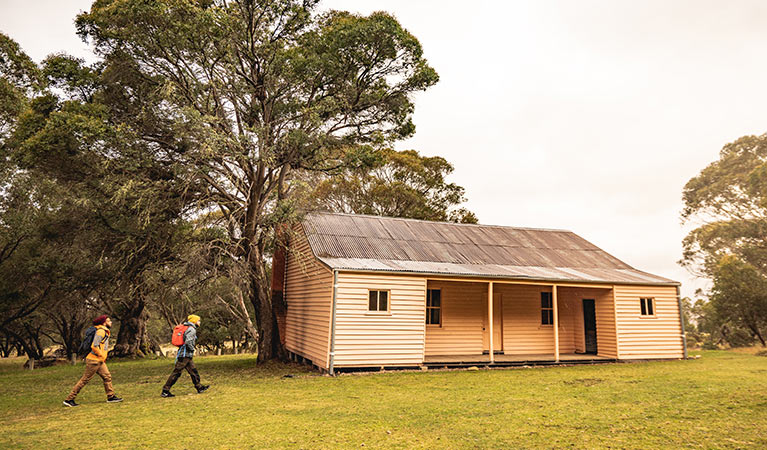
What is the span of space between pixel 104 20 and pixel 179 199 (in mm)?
5569

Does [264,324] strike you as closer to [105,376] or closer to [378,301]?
[378,301]

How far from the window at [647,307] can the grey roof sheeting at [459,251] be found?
2.44 ft

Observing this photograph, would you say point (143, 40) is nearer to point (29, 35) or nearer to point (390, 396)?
point (29, 35)

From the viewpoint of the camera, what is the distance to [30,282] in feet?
66.1

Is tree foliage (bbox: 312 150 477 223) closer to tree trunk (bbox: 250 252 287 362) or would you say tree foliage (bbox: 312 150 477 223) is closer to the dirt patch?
tree trunk (bbox: 250 252 287 362)

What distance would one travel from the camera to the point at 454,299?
1628 centimetres

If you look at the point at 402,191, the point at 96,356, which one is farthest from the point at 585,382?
the point at 402,191

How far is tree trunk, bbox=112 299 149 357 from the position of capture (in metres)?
22.3

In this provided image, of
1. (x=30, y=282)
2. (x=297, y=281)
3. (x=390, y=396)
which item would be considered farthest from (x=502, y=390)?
(x=30, y=282)

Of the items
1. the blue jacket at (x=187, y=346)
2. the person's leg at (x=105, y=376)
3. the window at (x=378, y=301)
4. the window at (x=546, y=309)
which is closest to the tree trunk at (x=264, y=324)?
the window at (x=378, y=301)

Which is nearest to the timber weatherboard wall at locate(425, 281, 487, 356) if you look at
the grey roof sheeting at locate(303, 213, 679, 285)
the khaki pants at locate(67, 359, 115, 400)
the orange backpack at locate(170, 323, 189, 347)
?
the grey roof sheeting at locate(303, 213, 679, 285)

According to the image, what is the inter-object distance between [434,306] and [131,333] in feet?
53.4

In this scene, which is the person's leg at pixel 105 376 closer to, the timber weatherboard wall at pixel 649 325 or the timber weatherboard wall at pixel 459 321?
the timber weatherboard wall at pixel 459 321

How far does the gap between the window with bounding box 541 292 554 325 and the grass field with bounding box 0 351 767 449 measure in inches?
187
